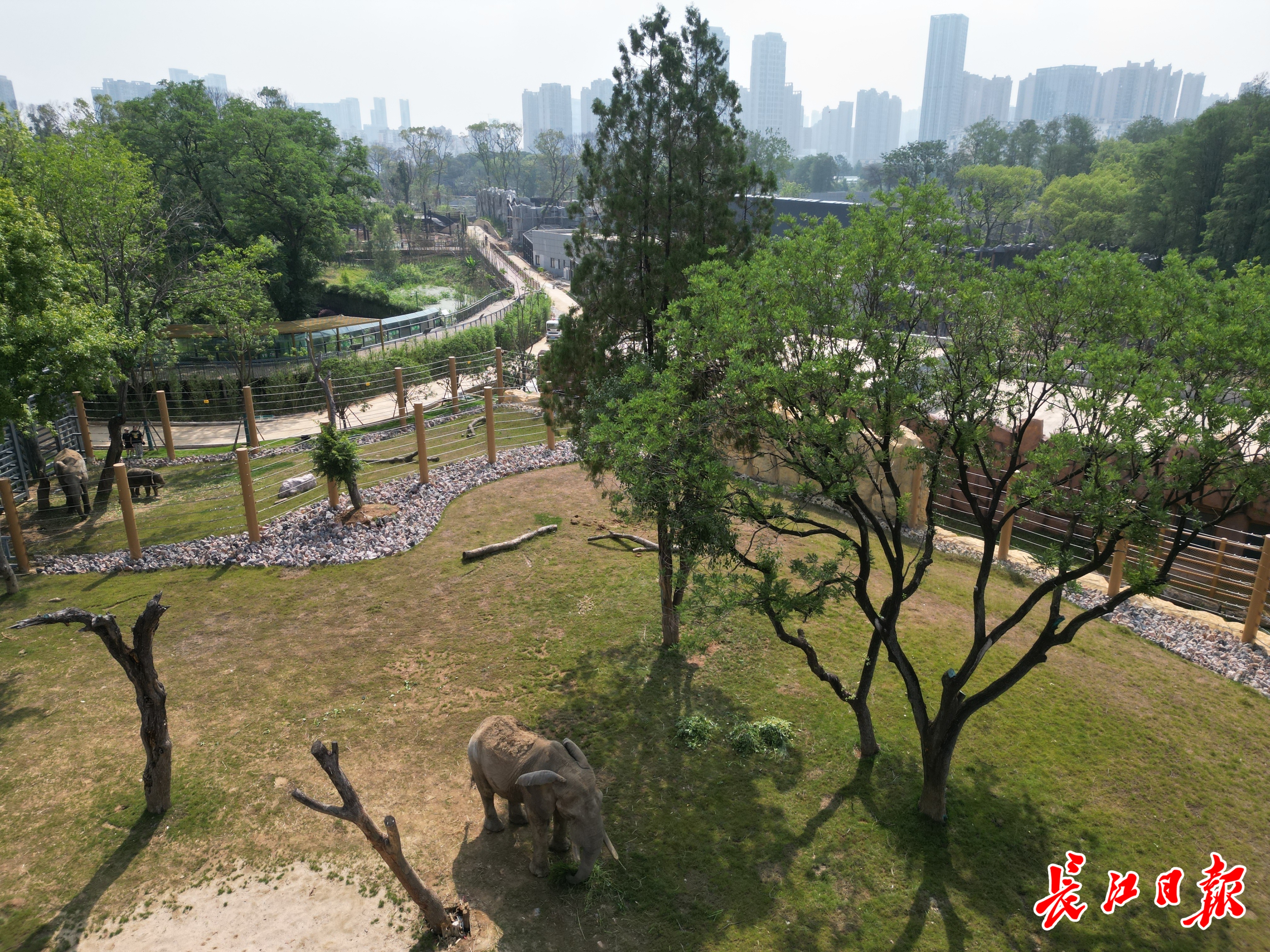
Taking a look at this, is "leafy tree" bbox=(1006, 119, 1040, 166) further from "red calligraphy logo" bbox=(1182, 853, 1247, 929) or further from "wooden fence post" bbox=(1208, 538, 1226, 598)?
"red calligraphy logo" bbox=(1182, 853, 1247, 929)

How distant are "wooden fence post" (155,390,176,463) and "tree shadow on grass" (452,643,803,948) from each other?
15.3 meters

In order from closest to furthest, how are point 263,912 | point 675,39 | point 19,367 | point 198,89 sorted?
point 263,912 → point 675,39 → point 19,367 → point 198,89

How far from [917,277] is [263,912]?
9.36 m

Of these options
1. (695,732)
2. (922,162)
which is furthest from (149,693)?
(922,162)

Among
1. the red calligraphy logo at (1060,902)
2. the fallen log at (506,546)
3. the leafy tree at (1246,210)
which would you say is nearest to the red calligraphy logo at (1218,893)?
the red calligraphy logo at (1060,902)

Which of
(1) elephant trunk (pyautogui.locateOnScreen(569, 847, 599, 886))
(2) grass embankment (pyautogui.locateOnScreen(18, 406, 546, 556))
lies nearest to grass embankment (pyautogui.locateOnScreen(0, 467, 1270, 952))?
(1) elephant trunk (pyautogui.locateOnScreen(569, 847, 599, 886))

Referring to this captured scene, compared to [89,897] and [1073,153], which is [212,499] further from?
[1073,153]

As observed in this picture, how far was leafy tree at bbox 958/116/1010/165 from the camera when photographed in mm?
90562

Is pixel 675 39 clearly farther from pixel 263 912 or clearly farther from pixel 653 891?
pixel 263 912

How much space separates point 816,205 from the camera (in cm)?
6600

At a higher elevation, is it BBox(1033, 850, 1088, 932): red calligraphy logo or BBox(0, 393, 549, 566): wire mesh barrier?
BBox(0, 393, 549, 566): wire mesh barrier

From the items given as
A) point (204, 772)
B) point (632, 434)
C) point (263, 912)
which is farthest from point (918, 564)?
point (204, 772)

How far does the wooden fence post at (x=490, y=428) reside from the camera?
19109 millimetres

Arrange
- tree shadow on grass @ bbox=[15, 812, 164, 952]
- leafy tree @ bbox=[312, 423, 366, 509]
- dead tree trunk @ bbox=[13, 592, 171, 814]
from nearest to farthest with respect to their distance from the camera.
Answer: tree shadow on grass @ bbox=[15, 812, 164, 952], dead tree trunk @ bbox=[13, 592, 171, 814], leafy tree @ bbox=[312, 423, 366, 509]
